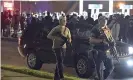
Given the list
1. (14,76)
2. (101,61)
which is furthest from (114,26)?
(101,61)

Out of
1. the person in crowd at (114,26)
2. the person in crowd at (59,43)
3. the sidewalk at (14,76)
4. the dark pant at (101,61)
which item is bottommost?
the sidewalk at (14,76)

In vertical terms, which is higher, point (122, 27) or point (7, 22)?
point (7, 22)

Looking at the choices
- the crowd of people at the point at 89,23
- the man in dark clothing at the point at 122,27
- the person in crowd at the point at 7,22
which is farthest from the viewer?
the person in crowd at the point at 7,22

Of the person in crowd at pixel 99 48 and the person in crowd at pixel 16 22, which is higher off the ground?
the person in crowd at pixel 16 22

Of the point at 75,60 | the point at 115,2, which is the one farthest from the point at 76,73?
the point at 115,2

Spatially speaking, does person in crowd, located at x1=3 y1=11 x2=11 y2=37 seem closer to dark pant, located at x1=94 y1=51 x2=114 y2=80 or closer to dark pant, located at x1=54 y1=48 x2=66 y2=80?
dark pant, located at x1=54 y1=48 x2=66 y2=80

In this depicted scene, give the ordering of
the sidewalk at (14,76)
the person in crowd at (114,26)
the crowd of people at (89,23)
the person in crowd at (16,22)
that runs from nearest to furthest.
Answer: the sidewalk at (14,76) → the crowd of people at (89,23) → the person in crowd at (114,26) → the person in crowd at (16,22)

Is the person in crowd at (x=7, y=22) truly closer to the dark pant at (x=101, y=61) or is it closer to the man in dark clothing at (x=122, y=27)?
the man in dark clothing at (x=122, y=27)

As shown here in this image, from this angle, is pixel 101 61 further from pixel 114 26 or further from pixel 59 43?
pixel 114 26

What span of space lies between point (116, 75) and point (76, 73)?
1231 millimetres

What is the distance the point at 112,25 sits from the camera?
1492cm

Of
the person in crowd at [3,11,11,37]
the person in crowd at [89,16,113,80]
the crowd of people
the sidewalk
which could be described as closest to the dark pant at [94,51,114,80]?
the person in crowd at [89,16,113,80]

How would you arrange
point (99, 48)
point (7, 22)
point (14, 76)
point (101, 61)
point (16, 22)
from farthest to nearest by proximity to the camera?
point (7, 22) < point (16, 22) < point (14, 76) < point (101, 61) < point (99, 48)

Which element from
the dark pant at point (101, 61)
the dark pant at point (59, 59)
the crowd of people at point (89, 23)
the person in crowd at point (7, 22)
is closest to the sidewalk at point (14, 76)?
the dark pant at point (59, 59)
